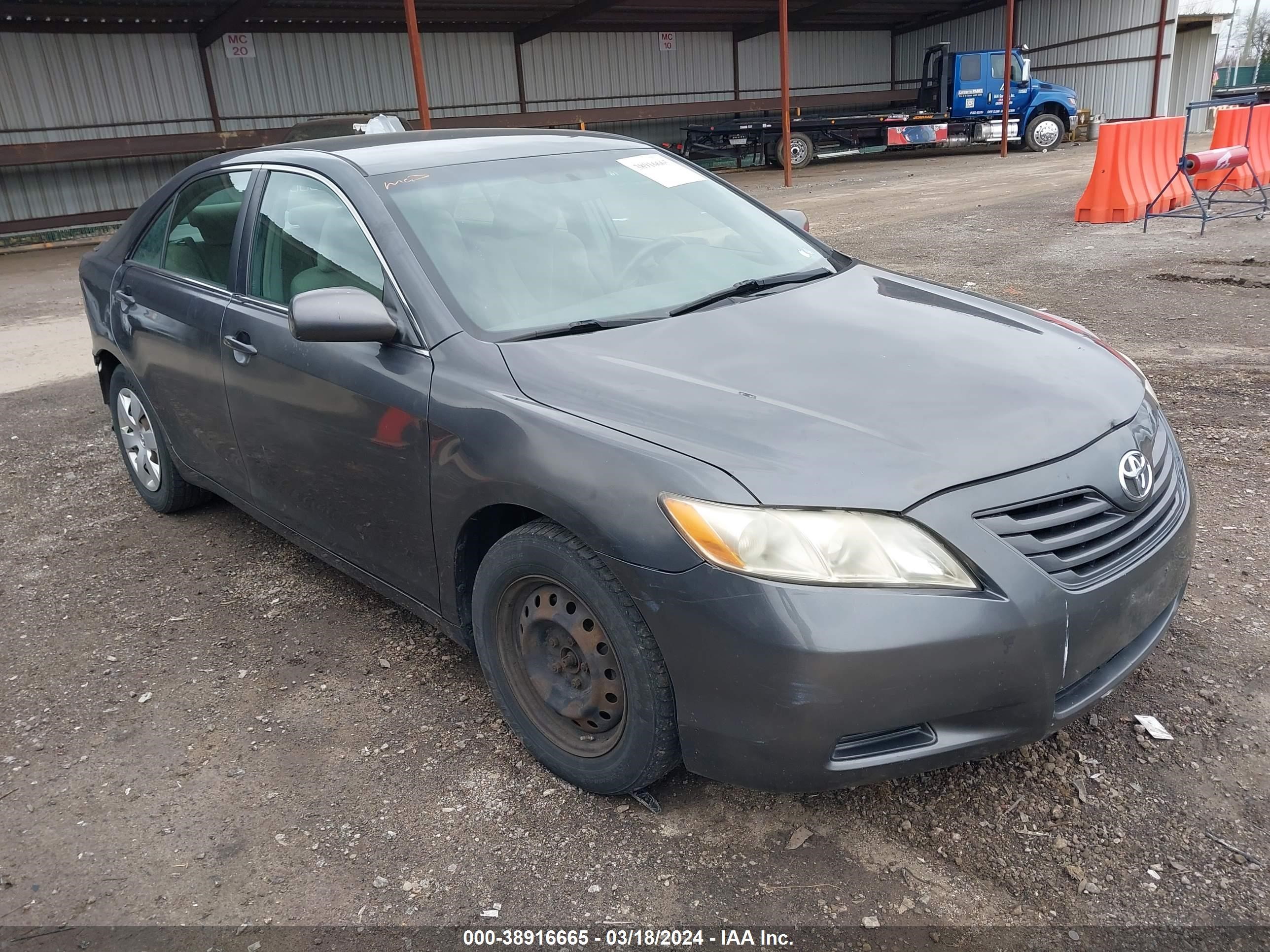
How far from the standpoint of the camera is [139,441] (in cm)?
450

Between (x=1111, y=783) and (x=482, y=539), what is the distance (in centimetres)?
171

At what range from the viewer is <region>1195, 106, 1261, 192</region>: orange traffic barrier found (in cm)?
Answer: 1298

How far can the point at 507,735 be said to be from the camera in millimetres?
2787

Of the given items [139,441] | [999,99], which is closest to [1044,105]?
[999,99]

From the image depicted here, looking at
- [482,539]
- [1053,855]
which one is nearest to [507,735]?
[482,539]

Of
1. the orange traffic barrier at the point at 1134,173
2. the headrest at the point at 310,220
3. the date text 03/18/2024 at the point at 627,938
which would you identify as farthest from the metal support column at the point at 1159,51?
the date text 03/18/2024 at the point at 627,938

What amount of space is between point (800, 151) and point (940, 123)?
3587 mm

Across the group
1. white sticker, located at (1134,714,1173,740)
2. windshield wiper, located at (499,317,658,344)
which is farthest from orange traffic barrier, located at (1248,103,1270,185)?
windshield wiper, located at (499,317,658,344)

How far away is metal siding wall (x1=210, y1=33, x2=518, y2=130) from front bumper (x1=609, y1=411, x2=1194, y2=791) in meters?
24.0

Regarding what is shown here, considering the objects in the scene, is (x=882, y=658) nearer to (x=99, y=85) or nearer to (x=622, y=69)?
(x=99, y=85)

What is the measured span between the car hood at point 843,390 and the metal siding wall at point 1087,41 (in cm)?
3046

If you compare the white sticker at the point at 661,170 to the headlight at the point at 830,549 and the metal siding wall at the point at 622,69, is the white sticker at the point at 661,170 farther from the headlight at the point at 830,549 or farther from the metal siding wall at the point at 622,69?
the metal siding wall at the point at 622,69

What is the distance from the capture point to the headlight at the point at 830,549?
6.40ft

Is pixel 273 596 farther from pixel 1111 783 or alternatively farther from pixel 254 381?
pixel 1111 783
